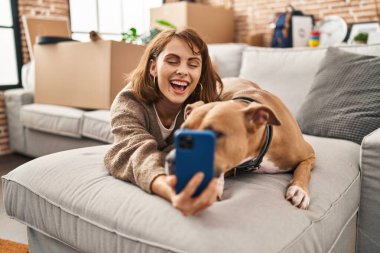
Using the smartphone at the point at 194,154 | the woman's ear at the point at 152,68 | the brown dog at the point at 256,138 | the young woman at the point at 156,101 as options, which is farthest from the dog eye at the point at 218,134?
the woman's ear at the point at 152,68

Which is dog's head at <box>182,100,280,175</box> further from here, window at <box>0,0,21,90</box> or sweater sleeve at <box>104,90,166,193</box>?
window at <box>0,0,21,90</box>

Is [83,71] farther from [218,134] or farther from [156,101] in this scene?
[218,134]

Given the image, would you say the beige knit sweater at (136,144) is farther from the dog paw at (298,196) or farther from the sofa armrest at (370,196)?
the sofa armrest at (370,196)

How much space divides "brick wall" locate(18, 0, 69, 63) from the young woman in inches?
114

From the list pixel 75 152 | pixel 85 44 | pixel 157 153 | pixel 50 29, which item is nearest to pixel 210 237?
pixel 157 153

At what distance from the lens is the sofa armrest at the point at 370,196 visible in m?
1.48

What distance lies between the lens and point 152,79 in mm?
1549

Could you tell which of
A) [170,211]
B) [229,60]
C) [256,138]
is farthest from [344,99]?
[170,211]

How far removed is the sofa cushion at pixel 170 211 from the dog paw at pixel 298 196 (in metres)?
0.02

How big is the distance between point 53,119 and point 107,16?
94.6 inches

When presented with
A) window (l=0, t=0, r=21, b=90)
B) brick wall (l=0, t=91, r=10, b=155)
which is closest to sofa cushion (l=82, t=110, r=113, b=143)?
brick wall (l=0, t=91, r=10, b=155)

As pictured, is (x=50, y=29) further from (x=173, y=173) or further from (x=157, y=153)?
(x=173, y=173)

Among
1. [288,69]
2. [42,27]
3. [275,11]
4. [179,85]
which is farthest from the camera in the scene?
[275,11]

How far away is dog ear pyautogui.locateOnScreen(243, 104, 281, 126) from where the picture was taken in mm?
1112
